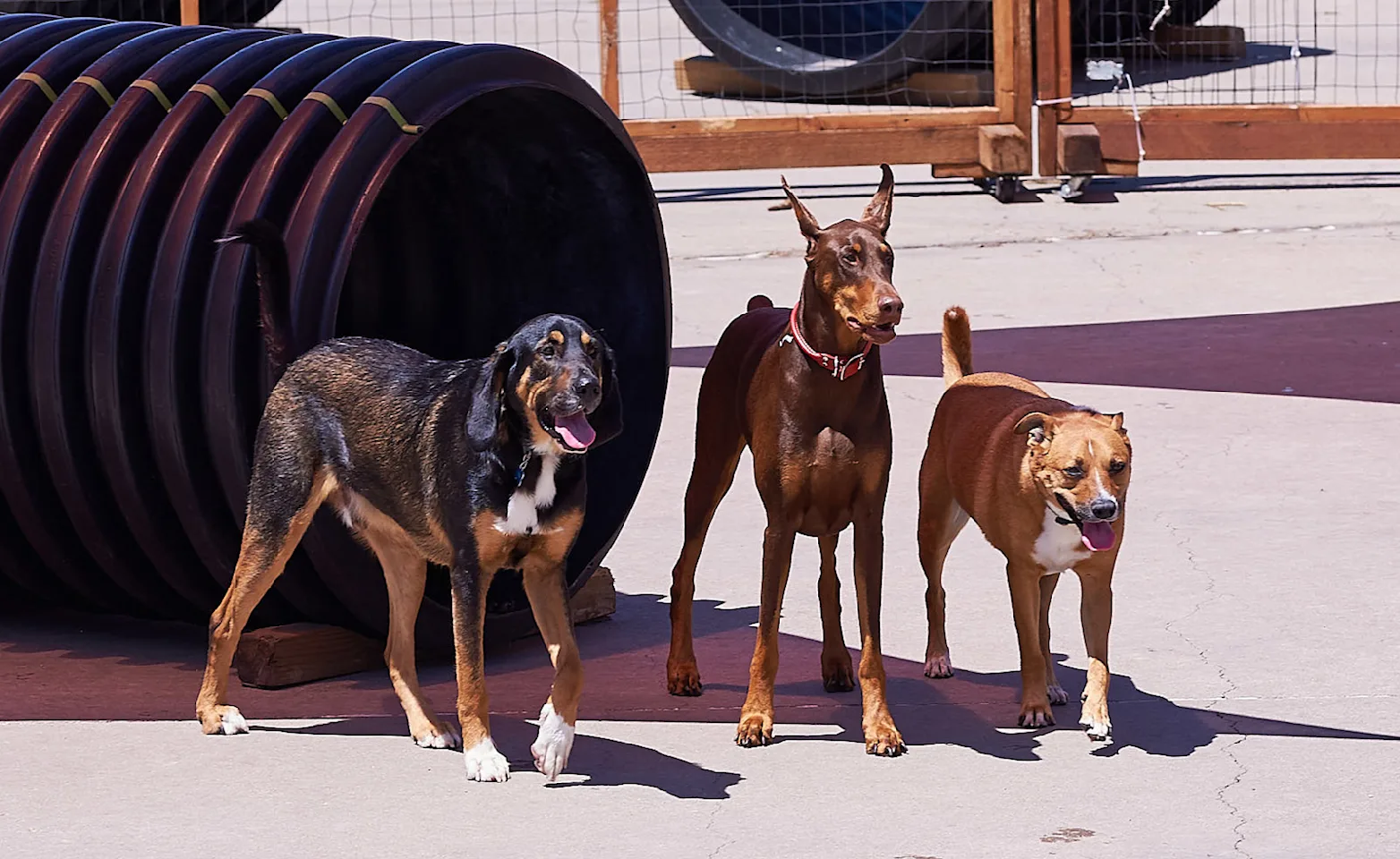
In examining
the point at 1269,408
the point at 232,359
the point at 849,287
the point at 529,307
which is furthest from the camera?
the point at 1269,408

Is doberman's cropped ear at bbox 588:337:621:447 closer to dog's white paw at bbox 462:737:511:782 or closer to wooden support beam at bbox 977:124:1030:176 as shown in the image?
dog's white paw at bbox 462:737:511:782

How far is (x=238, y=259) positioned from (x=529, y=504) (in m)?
Result: 1.25

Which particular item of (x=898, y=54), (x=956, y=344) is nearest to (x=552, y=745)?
(x=956, y=344)

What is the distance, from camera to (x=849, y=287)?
5438 millimetres

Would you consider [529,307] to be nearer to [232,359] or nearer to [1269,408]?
[232,359]

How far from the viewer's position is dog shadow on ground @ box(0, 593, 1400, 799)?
555 cm

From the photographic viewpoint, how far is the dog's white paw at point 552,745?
206 inches

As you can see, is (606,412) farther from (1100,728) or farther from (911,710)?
(1100,728)

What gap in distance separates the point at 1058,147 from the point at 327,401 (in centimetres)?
1008

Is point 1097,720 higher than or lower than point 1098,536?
lower

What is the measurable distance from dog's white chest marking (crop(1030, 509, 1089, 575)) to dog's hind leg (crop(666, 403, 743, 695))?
94cm

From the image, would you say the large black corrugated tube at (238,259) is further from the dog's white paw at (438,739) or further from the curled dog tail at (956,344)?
the curled dog tail at (956,344)

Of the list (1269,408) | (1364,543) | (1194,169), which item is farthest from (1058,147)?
(1364,543)

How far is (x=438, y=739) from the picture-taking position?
18.5 feet
